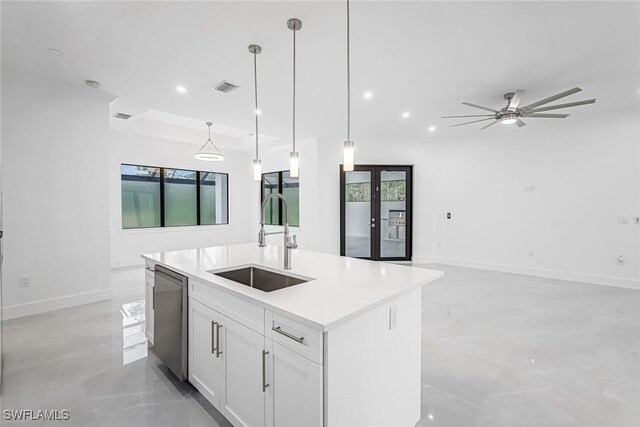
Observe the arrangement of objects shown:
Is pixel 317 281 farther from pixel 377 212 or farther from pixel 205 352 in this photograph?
pixel 377 212

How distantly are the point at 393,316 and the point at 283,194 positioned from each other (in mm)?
6503

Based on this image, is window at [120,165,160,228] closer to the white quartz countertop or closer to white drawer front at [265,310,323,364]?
the white quartz countertop

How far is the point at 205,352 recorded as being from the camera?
189 centimetres

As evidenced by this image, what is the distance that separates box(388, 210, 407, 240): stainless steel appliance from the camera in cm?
680

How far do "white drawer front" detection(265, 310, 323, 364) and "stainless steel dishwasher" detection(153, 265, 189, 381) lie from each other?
966 millimetres

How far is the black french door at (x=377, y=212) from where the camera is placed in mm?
6680

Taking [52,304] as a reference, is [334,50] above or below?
above

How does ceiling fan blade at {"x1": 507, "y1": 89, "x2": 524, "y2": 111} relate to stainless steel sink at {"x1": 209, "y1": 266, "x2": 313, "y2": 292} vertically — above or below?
above

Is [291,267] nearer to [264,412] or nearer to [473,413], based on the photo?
[264,412]

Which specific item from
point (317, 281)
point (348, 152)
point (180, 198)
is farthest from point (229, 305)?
point (180, 198)

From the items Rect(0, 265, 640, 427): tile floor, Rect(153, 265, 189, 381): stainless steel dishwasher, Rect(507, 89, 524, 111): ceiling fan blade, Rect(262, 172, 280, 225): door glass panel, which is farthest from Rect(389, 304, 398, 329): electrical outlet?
Rect(262, 172, 280, 225): door glass panel

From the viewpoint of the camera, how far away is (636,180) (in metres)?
4.64

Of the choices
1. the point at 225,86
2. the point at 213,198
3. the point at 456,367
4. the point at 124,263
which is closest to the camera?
the point at 456,367

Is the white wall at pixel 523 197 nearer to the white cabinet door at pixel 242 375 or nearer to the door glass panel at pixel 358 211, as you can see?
the door glass panel at pixel 358 211
